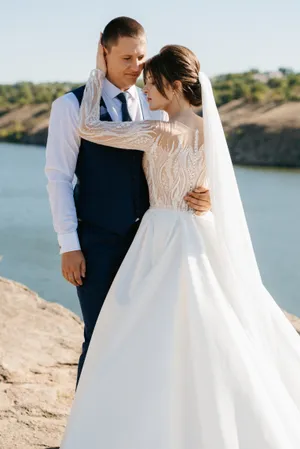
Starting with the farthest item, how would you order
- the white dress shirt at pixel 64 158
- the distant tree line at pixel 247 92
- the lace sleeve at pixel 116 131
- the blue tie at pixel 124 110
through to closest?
the distant tree line at pixel 247 92
the blue tie at pixel 124 110
the white dress shirt at pixel 64 158
the lace sleeve at pixel 116 131

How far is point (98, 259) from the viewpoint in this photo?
2.40 meters

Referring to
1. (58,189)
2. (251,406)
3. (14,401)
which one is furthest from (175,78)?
(14,401)

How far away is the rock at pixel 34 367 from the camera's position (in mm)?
2791

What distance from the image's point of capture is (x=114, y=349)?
7.23 feet

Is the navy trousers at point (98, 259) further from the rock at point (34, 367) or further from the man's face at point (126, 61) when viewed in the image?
the rock at point (34, 367)

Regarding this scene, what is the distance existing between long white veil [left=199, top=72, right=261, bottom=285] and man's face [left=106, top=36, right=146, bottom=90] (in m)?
0.22

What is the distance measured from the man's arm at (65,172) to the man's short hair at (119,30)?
21 centimetres

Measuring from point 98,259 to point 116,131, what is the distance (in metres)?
0.43

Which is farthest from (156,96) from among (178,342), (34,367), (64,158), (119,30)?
(34,367)

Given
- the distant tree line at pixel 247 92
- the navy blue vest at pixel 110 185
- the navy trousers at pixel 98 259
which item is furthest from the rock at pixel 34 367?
the distant tree line at pixel 247 92

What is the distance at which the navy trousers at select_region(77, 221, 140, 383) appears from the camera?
2.40 m

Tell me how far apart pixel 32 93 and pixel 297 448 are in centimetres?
3946

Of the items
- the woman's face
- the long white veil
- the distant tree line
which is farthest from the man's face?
the distant tree line

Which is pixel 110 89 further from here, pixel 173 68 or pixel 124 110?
pixel 173 68
